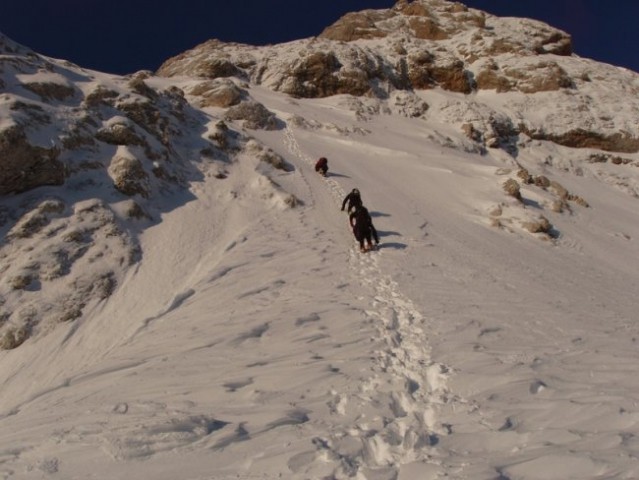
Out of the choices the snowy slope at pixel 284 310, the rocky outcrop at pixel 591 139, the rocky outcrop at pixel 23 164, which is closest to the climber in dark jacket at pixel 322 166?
the snowy slope at pixel 284 310

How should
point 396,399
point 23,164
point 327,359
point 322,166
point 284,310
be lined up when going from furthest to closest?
1. point 322,166
2. point 23,164
3. point 284,310
4. point 327,359
5. point 396,399

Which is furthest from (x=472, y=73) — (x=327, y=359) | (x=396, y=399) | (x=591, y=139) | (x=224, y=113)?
(x=396, y=399)

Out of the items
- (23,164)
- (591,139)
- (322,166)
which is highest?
(591,139)

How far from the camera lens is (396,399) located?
18.9 ft

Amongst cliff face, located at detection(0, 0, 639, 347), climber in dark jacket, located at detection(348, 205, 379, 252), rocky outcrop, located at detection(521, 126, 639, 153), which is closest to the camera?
cliff face, located at detection(0, 0, 639, 347)

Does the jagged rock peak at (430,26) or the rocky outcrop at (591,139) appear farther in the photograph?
the jagged rock peak at (430,26)

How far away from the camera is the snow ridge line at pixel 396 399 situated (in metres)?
4.57

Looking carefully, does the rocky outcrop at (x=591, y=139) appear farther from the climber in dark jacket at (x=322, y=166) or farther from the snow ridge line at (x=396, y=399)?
the snow ridge line at (x=396, y=399)

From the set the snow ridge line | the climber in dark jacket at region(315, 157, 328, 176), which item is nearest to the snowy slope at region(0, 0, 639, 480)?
the snow ridge line

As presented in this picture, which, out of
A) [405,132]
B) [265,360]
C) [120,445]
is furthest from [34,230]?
[405,132]

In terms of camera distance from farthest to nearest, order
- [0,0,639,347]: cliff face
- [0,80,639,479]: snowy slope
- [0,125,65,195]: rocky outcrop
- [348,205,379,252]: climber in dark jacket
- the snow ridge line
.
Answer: [348,205,379,252]: climber in dark jacket → [0,125,65,195]: rocky outcrop → [0,0,639,347]: cliff face → the snow ridge line → [0,80,639,479]: snowy slope

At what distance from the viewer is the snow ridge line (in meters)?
4.57

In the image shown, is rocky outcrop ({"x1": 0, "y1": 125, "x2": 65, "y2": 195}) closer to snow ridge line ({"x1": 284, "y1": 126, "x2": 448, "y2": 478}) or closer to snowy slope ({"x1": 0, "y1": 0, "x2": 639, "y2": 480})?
snowy slope ({"x1": 0, "y1": 0, "x2": 639, "y2": 480})

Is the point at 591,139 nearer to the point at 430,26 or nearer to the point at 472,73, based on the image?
the point at 472,73
